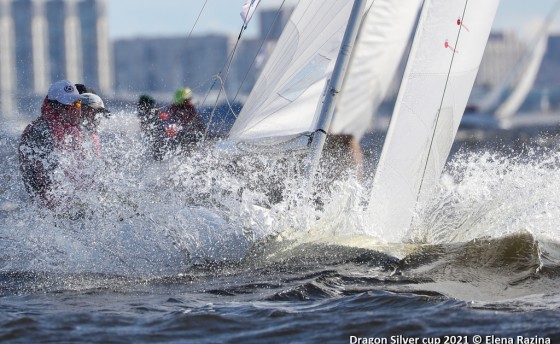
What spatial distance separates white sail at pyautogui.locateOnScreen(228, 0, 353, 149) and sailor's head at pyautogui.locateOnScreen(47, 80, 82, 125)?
1.25 metres

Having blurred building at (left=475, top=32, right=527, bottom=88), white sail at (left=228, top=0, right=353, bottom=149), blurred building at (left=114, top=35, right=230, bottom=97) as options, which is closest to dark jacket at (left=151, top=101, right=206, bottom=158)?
white sail at (left=228, top=0, right=353, bottom=149)

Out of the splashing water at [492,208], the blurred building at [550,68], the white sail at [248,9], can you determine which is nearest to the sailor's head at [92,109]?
the white sail at [248,9]

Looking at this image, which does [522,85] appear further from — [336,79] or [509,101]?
[336,79]

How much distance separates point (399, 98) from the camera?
5.95 metres

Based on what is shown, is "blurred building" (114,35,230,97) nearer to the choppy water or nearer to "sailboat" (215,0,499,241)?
"sailboat" (215,0,499,241)

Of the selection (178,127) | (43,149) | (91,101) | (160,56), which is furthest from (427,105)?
(160,56)

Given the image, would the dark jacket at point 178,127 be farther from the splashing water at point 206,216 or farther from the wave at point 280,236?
the wave at point 280,236

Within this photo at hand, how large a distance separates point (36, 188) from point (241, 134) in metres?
1.53

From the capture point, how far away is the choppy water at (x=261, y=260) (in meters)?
3.78

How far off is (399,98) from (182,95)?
3239 millimetres

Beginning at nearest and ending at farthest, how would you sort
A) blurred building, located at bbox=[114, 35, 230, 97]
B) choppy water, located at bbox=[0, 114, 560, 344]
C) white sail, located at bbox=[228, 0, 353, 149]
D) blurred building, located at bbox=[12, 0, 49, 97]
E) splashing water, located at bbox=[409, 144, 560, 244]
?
choppy water, located at bbox=[0, 114, 560, 344]
splashing water, located at bbox=[409, 144, 560, 244]
white sail, located at bbox=[228, 0, 353, 149]
blurred building, located at bbox=[12, 0, 49, 97]
blurred building, located at bbox=[114, 35, 230, 97]

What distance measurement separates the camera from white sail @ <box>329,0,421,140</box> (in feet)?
25.3

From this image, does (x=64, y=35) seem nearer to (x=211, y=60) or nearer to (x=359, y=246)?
(x=211, y=60)

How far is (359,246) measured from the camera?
522cm
